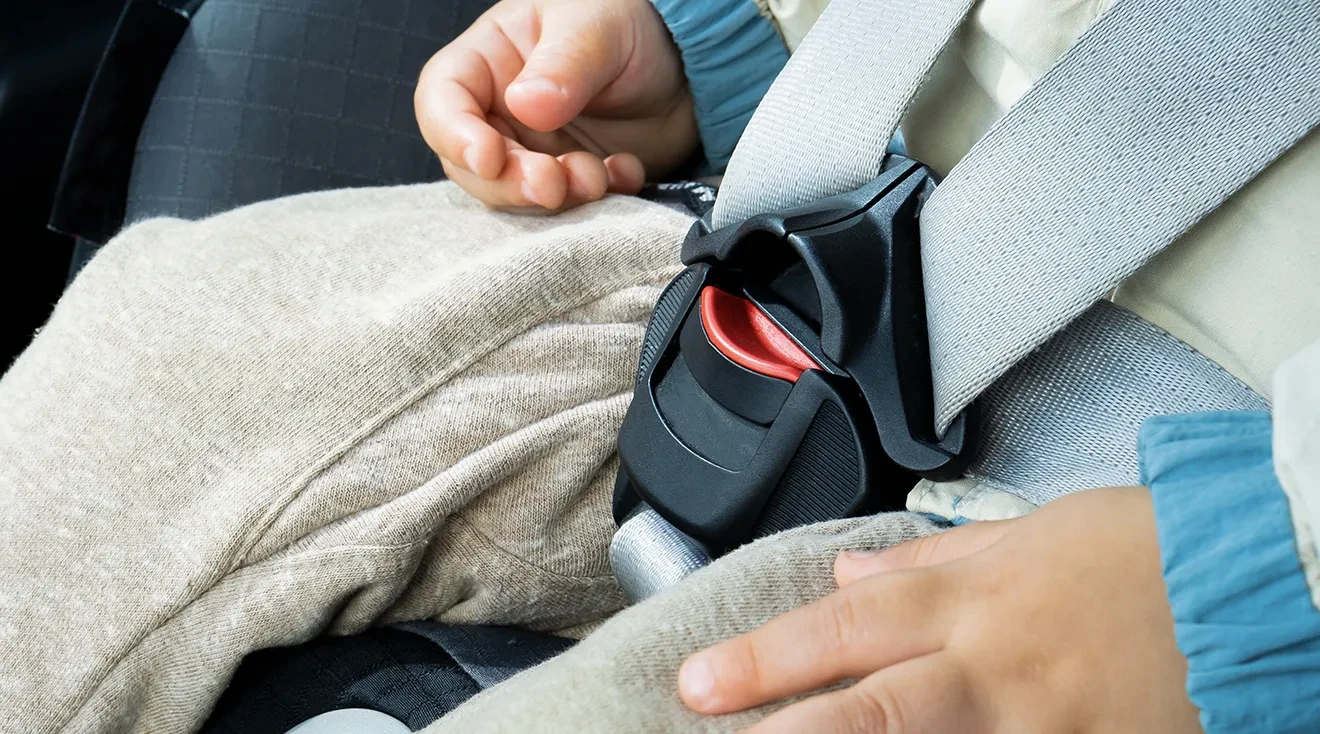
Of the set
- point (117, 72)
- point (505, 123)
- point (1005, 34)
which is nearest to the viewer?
point (1005, 34)

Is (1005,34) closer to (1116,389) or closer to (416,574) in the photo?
(1116,389)

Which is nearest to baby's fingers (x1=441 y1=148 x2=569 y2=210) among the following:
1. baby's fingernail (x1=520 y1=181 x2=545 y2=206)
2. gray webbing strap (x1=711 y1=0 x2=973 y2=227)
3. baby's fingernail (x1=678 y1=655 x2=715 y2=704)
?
baby's fingernail (x1=520 y1=181 x2=545 y2=206)

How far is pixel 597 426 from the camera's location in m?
0.54

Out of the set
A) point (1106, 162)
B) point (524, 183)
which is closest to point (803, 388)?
point (1106, 162)

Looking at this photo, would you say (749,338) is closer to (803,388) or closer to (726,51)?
(803,388)

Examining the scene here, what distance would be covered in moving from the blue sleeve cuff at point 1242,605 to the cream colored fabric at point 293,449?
0.28m

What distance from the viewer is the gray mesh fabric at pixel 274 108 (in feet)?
2.69

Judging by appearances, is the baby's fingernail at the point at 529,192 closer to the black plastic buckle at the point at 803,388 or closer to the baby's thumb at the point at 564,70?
the baby's thumb at the point at 564,70

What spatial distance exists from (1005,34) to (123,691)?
1.54 feet

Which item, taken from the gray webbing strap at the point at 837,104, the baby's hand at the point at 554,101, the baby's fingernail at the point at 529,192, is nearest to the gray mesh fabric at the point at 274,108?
the baby's hand at the point at 554,101

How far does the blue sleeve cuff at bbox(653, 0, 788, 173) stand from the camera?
0.70 m

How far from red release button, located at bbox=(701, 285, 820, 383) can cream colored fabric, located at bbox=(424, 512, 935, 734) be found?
0.25 ft

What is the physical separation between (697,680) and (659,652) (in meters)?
0.02

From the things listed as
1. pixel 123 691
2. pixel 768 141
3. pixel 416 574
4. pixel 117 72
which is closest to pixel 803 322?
pixel 768 141
